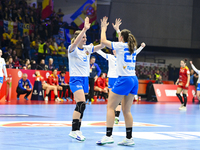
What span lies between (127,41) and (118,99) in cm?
93

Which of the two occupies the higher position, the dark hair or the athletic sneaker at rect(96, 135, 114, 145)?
the dark hair

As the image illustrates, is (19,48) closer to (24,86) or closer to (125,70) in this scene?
(24,86)

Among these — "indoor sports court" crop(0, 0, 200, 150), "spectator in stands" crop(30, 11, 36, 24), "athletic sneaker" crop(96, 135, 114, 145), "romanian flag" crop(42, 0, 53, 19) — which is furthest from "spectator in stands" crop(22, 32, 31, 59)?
"athletic sneaker" crop(96, 135, 114, 145)

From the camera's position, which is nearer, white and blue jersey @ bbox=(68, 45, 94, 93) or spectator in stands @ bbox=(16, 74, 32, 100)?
white and blue jersey @ bbox=(68, 45, 94, 93)

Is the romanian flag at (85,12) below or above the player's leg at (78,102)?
above

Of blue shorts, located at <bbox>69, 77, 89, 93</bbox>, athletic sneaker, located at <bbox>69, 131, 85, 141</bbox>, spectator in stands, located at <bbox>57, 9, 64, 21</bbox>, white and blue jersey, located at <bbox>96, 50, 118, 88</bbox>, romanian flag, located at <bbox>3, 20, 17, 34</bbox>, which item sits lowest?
athletic sneaker, located at <bbox>69, 131, 85, 141</bbox>

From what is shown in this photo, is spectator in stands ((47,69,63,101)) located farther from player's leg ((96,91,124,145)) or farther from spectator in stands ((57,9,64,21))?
player's leg ((96,91,124,145))

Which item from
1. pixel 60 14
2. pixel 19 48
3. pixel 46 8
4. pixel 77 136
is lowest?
pixel 77 136

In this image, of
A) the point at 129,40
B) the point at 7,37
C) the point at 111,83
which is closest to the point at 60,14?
the point at 7,37

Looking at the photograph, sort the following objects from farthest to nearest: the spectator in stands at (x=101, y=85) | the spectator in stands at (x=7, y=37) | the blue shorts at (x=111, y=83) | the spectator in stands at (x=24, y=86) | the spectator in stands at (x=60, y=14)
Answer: the spectator in stands at (x=60, y=14) → the spectator in stands at (x=7, y=37) → the spectator in stands at (x=101, y=85) → the spectator in stands at (x=24, y=86) → the blue shorts at (x=111, y=83)

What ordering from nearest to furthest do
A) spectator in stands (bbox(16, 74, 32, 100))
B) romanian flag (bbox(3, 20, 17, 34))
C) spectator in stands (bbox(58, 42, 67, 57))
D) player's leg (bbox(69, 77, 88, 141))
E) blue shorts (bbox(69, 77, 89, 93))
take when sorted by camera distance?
player's leg (bbox(69, 77, 88, 141)) < blue shorts (bbox(69, 77, 89, 93)) < spectator in stands (bbox(16, 74, 32, 100)) < romanian flag (bbox(3, 20, 17, 34)) < spectator in stands (bbox(58, 42, 67, 57))

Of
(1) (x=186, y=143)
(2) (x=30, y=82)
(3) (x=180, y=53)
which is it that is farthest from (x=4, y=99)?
(3) (x=180, y=53)

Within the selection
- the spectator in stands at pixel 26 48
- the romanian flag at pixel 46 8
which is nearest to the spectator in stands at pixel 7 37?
the spectator in stands at pixel 26 48

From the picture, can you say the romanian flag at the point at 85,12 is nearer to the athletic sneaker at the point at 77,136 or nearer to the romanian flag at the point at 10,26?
the romanian flag at the point at 10,26
